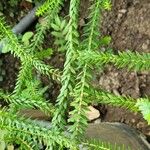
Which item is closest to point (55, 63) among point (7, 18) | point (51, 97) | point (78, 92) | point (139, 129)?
point (51, 97)

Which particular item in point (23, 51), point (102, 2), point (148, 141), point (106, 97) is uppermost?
point (102, 2)

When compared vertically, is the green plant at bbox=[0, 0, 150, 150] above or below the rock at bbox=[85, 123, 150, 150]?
above

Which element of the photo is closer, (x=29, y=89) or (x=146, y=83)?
(x=29, y=89)

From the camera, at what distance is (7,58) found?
3240mm

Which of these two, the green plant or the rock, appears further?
the rock

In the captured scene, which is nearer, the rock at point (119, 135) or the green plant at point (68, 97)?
the green plant at point (68, 97)

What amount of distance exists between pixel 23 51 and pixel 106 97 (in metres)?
0.44

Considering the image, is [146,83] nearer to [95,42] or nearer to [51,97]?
[51,97]

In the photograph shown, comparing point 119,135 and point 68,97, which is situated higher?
point 68,97

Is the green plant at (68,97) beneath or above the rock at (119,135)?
above

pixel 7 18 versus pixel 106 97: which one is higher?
pixel 7 18

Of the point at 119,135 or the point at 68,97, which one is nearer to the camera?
the point at 68,97

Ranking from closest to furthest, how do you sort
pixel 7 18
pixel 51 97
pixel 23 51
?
pixel 23 51 < pixel 51 97 < pixel 7 18

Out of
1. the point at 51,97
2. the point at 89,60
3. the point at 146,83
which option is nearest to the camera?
the point at 89,60
